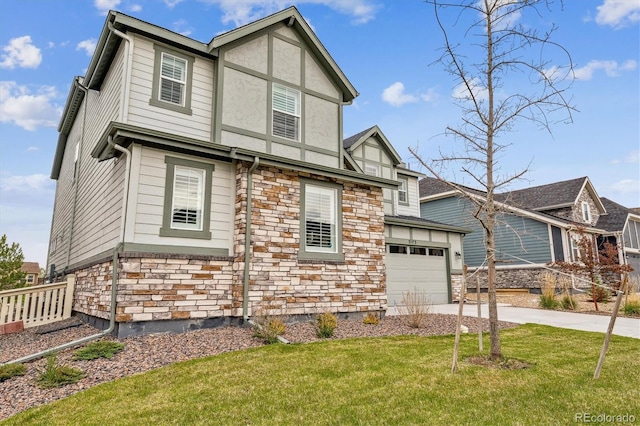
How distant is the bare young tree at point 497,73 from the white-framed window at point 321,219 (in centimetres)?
390

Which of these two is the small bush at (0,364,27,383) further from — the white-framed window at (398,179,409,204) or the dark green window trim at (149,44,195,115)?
the white-framed window at (398,179,409,204)

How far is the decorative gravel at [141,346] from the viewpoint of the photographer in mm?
4469

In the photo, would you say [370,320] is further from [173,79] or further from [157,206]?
[173,79]

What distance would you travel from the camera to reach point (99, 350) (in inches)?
226

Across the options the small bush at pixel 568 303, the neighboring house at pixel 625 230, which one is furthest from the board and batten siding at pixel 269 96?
the neighboring house at pixel 625 230

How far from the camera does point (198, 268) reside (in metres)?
7.57

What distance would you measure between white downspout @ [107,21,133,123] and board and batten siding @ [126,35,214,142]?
0.22ft

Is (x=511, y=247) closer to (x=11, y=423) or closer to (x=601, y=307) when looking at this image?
(x=601, y=307)

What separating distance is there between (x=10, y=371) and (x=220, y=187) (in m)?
4.60

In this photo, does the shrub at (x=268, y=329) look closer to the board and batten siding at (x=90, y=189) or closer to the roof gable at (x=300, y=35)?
the board and batten siding at (x=90, y=189)

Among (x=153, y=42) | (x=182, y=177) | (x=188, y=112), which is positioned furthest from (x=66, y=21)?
(x=182, y=177)

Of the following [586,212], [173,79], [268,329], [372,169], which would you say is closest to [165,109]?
[173,79]

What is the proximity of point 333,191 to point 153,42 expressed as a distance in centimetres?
527

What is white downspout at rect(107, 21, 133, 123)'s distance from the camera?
7664mm
